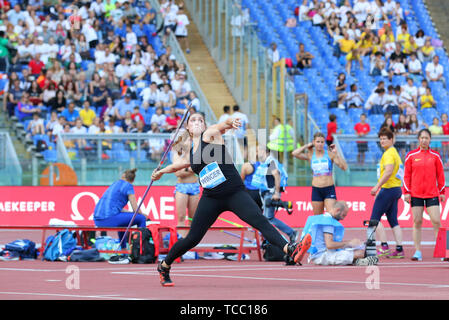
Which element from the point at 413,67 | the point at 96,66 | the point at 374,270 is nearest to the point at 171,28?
the point at 96,66

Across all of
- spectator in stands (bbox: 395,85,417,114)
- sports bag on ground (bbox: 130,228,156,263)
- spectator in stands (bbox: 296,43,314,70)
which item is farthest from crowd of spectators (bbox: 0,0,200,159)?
sports bag on ground (bbox: 130,228,156,263)

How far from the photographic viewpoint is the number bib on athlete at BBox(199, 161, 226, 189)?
11.0 m

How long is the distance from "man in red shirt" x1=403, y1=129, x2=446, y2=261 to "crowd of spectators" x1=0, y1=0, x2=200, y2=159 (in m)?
10.4

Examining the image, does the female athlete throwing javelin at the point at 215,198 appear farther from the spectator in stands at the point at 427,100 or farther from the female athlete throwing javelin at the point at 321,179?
the spectator in stands at the point at 427,100

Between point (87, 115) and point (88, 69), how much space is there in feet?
8.80

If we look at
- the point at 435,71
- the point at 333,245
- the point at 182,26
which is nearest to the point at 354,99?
the point at 435,71

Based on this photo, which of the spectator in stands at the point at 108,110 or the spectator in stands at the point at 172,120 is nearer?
the spectator in stands at the point at 172,120

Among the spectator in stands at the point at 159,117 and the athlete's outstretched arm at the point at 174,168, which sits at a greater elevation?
the spectator in stands at the point at 159,117

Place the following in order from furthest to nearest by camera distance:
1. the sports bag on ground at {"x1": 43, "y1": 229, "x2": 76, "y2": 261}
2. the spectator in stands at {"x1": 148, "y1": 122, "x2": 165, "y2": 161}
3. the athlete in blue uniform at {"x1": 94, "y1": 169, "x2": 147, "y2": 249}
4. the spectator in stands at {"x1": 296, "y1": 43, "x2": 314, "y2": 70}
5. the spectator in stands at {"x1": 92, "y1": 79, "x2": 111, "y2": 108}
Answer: the spectator in stands at {"x1": 296, "y1": 43, "x2": 314, "y2": 70}, the spectator in stands at {"x1": 92, "y1": 79, "x2": 111, "y2": 108}, the spectator in stands at {"x1": 148, "y1": 122, "x2": 165, "y2": 161}, the athlete in blue uniform at {"x1": 94, "y1": 169, "x2": 147, "y2": 249}, the sports bag on ground at {"x1": 43, "y1": 229, "x2": 76, "y2": 261}

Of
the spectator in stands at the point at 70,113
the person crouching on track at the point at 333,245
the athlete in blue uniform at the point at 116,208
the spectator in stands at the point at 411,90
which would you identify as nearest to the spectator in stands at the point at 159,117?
the spectator in stands at the point at 70,113

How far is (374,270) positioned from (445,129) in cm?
1529

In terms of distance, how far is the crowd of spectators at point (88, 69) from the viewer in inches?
1050

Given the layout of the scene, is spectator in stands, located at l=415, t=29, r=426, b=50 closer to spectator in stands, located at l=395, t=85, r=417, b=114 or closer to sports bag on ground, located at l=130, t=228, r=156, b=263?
spectator in stands, located at l=395, t=85, r=417, b=114

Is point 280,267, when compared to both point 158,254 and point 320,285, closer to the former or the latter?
point 158,254
